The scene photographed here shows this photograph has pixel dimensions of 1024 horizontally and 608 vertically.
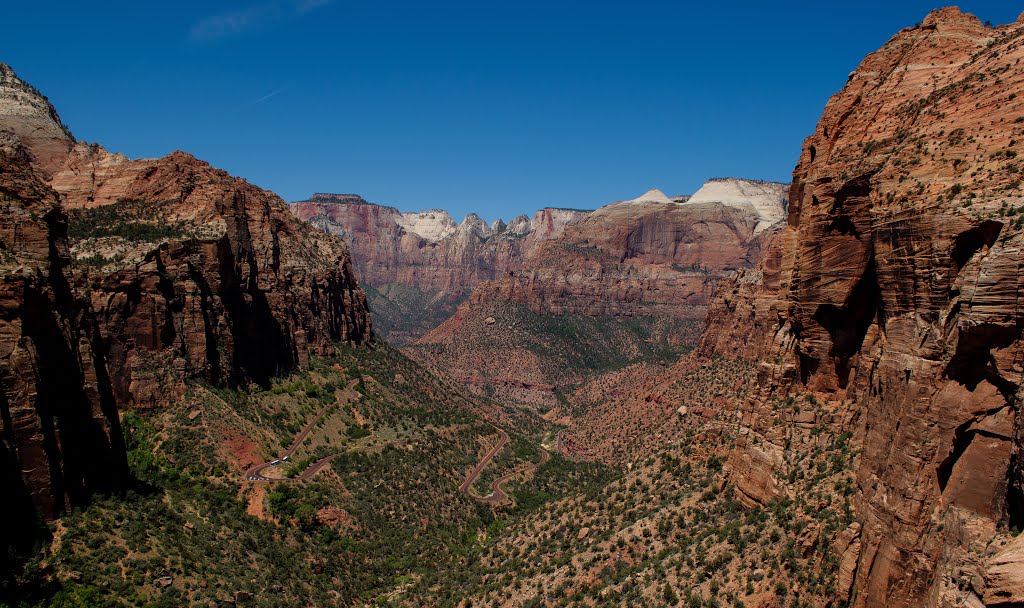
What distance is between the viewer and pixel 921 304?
2505 cm

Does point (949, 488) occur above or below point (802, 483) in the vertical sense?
above

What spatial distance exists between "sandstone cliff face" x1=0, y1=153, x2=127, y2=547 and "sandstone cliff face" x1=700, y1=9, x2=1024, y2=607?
43.0 metres

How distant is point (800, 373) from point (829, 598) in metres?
14.4

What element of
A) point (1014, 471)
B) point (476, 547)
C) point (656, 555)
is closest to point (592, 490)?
point (476, 547)

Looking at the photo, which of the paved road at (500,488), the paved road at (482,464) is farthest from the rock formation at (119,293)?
the paved road at (500,488)

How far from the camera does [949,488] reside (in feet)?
73.5

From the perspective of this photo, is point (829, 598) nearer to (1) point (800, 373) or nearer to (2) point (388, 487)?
(1) point (800, 373)

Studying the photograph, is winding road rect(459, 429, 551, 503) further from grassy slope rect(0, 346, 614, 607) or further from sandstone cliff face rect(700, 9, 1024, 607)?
sandstone cliff face rect(700, 9, 1024, 607)

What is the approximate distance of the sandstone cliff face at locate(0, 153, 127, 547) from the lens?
124ft

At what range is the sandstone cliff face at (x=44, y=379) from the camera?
37.9m

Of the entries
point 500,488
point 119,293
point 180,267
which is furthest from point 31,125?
point 500,488

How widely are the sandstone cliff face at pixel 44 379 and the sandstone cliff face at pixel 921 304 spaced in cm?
Answer: 4305

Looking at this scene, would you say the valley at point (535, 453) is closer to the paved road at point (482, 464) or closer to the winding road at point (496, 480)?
the winding road at point (496, 480)

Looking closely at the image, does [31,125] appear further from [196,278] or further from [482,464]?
[482,464]
